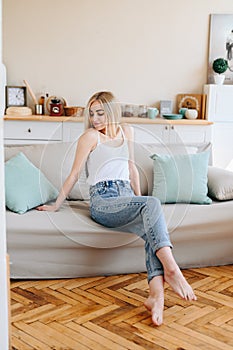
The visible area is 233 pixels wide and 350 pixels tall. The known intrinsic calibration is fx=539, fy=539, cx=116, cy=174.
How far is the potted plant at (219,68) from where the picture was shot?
5.30 m

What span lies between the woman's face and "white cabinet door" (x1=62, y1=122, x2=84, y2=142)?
0.30 meters

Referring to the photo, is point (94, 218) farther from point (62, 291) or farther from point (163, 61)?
point (163, 61)

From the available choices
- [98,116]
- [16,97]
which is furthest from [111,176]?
[16,97]

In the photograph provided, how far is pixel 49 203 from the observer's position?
331cm

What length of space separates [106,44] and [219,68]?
45.0 inches

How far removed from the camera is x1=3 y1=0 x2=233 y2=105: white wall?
532cm

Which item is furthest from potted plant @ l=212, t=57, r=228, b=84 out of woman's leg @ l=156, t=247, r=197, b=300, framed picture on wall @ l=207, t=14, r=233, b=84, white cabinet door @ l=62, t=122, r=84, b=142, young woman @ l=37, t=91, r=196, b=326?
woman's leg @ l=156, t=247, r=197, b=300

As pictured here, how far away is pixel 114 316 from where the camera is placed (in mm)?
2605

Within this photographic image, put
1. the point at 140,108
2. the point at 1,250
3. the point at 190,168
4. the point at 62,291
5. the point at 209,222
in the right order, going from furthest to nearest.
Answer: the point at 140,108 → the point at 190,168 → the point at 209,222 → the point at 62,291 → the point at 1,250

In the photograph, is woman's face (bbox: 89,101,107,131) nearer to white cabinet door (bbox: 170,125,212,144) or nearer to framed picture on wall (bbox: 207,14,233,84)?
white cabinet door (bbox: 170,125,212,144)

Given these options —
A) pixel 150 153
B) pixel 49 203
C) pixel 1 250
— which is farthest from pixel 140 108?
pixel 1 250

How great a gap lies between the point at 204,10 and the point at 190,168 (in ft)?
8.25

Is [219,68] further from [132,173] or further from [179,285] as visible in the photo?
[179,285]

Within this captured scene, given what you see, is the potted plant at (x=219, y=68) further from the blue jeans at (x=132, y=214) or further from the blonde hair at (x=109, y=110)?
the blue jeans at (x=132, y=214)
